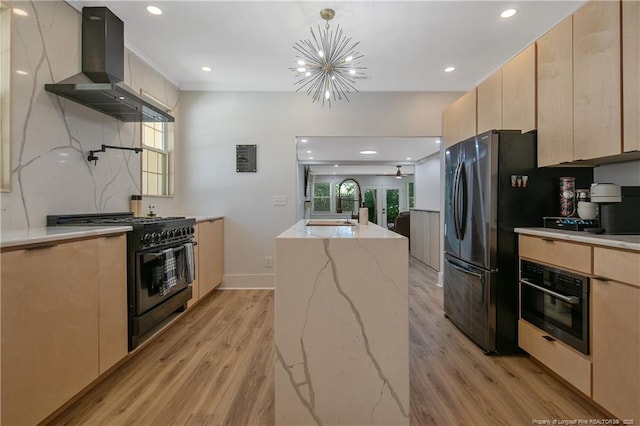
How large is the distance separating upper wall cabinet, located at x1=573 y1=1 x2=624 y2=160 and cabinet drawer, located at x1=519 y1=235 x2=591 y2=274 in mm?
574

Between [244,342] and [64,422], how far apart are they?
1113 millimetres

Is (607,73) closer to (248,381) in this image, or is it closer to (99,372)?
(248,381)

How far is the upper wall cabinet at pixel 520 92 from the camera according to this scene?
225cm

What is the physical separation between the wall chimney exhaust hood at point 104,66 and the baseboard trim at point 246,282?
219 centimetres

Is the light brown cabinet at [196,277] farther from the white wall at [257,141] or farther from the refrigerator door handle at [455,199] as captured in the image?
the refrigerator door handle at [455,199]

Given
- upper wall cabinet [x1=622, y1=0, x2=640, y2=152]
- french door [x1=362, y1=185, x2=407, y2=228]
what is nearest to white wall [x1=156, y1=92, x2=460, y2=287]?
upper wall cabinet [x1=622, y1=0, x2=640, y2=152]

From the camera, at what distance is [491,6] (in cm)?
229

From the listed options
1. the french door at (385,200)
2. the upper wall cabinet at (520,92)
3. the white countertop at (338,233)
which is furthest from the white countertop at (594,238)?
the french door at (385,200)

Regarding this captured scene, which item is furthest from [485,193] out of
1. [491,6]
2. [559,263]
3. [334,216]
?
[334,216]

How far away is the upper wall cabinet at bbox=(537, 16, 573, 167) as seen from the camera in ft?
6.35

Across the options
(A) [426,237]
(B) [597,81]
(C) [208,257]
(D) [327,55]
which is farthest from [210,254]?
(A) [426,237]

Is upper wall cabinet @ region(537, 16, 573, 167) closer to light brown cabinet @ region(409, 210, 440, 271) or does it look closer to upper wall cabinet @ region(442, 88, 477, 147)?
upper wall cabinet @ region(442, 88, 477, 147)

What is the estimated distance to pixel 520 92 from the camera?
236 cm

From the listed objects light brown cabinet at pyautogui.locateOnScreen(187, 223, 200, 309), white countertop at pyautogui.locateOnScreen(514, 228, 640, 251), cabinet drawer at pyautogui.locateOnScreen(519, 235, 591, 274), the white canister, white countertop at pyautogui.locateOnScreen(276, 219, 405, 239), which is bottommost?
light brown cabinet at pyautogui.locateOnScreen(187, 223, 200, 309)
